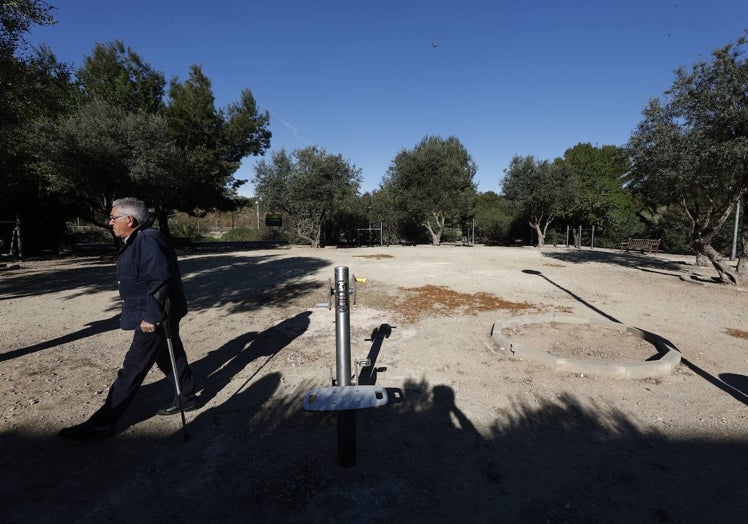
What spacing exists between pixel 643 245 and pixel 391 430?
1008 inches

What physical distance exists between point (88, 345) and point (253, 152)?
23.0m

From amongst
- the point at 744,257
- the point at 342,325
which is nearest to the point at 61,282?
the point at 342,325

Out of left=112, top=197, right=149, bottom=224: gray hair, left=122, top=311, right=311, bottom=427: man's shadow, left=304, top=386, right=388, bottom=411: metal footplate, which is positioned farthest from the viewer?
left=122, top=311, right=311, bottom=427: man's shadow

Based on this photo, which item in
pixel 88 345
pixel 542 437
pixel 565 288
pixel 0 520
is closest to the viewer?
pixel 0 520

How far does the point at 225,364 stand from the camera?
4.61 m

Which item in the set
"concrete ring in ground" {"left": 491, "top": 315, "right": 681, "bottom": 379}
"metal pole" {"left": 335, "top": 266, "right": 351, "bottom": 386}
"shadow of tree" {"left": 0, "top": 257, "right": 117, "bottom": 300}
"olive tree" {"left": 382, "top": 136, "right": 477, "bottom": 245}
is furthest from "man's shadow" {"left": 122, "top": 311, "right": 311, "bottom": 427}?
"olive tree" {"left": 382, "top": 136, "right": 477, "bottom": 245}

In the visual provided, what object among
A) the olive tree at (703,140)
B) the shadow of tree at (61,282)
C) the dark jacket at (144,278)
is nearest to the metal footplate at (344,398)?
the dark jacket at (144,278)

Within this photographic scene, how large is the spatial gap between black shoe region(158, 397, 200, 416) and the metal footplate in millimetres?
1619

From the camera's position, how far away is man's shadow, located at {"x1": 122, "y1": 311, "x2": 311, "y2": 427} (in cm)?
357

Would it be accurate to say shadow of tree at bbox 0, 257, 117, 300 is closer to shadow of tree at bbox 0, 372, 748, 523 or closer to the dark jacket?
the dark jacket

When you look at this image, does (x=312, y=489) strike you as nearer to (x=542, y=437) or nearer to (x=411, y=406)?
(x=411, y=406)

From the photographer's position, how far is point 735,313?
7.25 m

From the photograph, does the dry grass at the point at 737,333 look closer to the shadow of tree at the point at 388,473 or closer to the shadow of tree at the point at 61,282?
the shadow of tree at the point at 388,473

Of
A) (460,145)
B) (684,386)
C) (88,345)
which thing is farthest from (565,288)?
(460,145)
